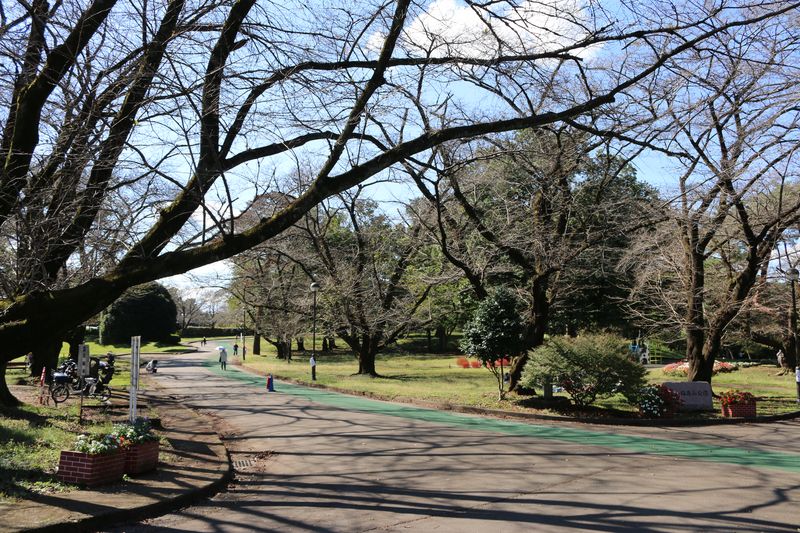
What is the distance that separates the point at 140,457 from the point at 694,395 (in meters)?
15.8


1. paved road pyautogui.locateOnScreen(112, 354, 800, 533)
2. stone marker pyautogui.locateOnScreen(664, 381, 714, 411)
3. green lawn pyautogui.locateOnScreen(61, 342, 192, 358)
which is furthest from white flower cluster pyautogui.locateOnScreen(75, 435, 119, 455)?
green lawn pyautogui.locateOnScreen(61, 342, 192, 358)

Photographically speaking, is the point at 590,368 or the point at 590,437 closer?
the point at 590,437

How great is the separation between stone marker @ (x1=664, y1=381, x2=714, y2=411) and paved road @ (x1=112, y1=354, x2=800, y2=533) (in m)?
1.86

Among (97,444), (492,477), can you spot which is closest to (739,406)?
(492,477)

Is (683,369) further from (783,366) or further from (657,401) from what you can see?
(657,401)

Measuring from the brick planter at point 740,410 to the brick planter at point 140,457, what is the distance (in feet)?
50.1

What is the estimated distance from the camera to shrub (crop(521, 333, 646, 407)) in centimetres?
1666

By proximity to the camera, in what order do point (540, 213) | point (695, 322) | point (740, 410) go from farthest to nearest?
point (695, 322) < point (540, 213) < point (740, 410)

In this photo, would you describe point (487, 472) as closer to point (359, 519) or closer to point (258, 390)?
point (359, 519)

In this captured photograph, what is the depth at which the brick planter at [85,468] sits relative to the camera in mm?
7652

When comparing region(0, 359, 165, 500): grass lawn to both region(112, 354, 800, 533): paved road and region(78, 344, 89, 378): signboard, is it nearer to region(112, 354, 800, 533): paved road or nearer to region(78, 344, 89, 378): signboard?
region(78, 344, 89, 378): signboard

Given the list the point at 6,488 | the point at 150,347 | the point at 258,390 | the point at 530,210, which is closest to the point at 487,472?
the point at 6,488

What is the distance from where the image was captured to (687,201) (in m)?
19.4

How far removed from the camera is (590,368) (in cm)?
1680
